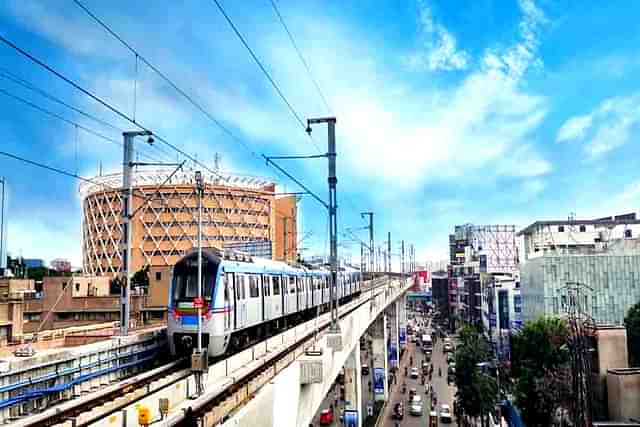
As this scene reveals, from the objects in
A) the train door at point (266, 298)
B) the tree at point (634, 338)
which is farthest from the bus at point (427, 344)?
the train door at point (266, 298)

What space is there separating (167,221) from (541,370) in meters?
65.0

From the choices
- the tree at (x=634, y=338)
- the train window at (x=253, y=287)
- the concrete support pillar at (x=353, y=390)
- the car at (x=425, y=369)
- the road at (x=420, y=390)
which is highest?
the train window at (x=253, y=287)

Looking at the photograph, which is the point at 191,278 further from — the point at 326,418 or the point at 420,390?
the point at 420,390

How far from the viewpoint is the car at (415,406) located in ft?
155

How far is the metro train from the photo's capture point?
50.1 feet

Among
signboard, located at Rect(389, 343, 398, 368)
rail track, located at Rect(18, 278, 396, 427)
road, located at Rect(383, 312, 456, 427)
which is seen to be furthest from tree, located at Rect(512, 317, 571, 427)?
signboard, located at Rect(389, 343, 398, 368)

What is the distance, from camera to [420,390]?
2254 inches

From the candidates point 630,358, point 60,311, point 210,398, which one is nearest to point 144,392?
point 210,398

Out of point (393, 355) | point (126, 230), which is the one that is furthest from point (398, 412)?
point (126, 230)

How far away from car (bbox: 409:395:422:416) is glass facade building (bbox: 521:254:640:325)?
1301cm

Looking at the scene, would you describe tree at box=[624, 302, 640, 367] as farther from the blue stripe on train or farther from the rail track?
the blue stripe on train

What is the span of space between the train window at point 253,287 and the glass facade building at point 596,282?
34939 millimetres

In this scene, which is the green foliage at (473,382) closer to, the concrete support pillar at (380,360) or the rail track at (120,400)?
the concrete support pillar at (380,360)

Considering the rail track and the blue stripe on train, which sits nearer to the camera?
the rail track
